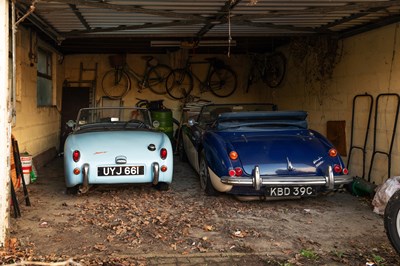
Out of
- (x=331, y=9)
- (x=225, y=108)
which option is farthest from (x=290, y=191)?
(x=225, y=108)

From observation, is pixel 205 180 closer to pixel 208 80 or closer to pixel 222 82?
pixel 208 80

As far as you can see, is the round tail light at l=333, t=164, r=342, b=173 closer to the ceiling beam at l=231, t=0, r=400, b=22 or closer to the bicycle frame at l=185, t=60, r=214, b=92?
the ceiling beam at l=231, t=0, r=400, b=22

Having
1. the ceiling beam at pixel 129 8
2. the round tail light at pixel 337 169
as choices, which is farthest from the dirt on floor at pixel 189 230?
the ceiling beam at pixel 129 8

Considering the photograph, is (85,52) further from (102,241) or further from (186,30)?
(102,241)

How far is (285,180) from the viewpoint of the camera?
5.02 m

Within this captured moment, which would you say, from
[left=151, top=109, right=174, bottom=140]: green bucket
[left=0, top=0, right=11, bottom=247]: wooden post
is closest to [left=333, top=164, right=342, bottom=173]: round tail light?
[left=0, top=0, right=11, bottom=247]: wooden post

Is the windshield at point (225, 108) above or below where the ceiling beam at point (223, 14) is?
below

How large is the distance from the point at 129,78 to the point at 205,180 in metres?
6.76

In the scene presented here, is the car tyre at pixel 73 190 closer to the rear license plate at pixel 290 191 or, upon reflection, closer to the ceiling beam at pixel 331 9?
the rear license plate at pixel 290 191

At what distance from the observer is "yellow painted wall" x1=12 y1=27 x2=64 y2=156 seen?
22.7 feet

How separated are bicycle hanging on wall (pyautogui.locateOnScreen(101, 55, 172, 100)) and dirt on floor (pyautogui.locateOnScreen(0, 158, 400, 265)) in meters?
6.11

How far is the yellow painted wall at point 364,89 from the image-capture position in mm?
5836

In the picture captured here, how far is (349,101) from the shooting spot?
699 cm

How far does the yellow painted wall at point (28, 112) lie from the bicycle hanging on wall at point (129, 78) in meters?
2.31
